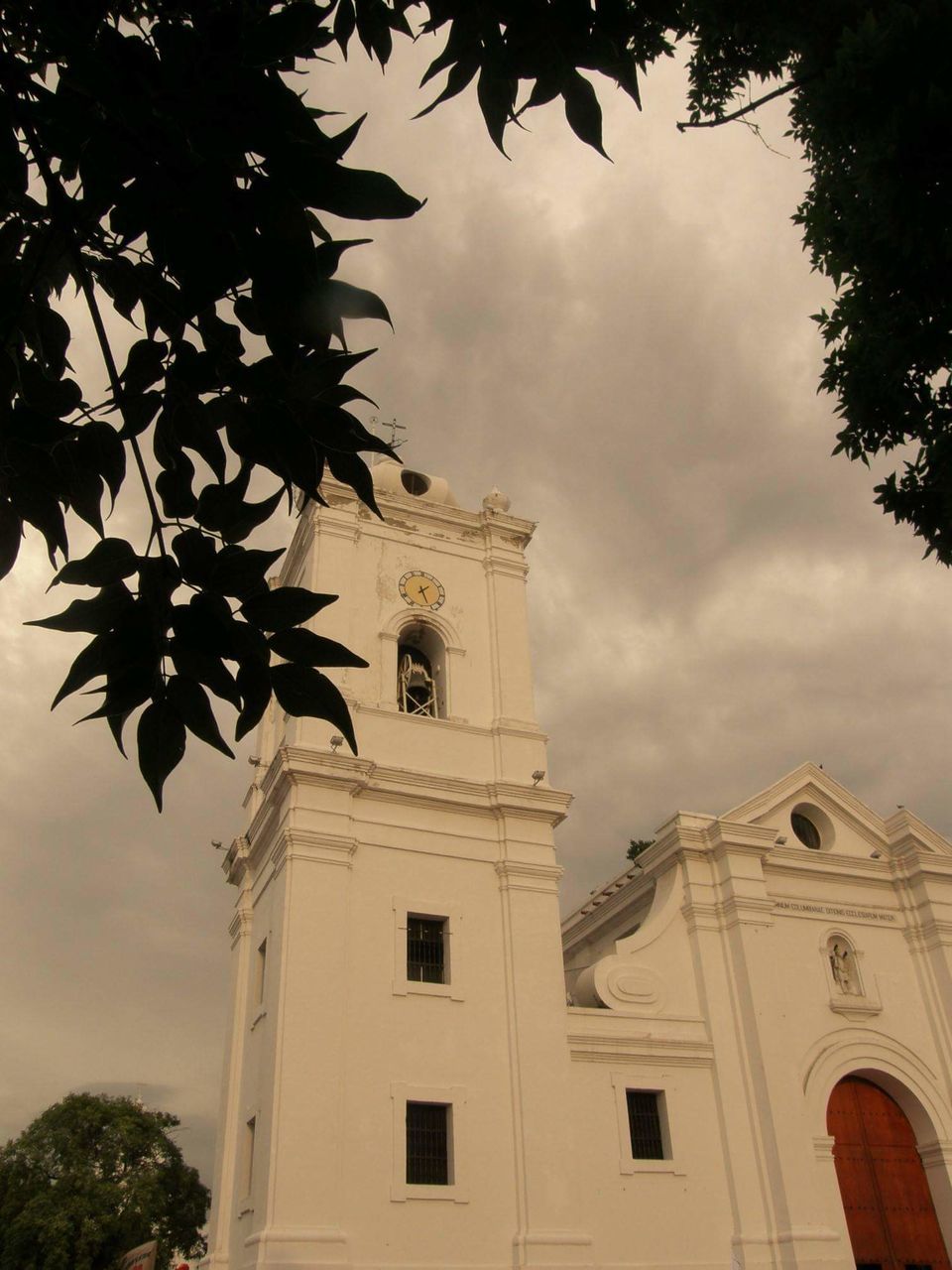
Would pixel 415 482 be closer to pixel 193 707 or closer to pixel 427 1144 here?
pixel 427 1144

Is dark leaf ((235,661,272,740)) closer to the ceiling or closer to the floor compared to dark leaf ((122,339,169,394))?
closer to the floor

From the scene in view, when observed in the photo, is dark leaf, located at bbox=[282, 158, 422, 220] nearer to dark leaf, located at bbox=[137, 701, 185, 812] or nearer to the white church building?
dark leaf, located at bbox=[137, 701, 185, 812]

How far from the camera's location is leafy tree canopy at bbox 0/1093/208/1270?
30.4m

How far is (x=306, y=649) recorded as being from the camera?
5.84ft

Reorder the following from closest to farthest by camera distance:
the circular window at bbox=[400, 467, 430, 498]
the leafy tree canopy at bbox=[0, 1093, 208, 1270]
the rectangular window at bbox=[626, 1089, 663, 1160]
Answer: the rectangular window at bbox=[626, 1089, 663, 1160], the circular window at bbox=[400, 467, 430, 498], the leafy tree canopy at bbox=[0, 1093, 208, 1270]

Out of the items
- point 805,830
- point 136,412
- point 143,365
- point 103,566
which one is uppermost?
point 805,830

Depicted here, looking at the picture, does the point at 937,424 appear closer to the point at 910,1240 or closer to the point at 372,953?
the point at 372,953

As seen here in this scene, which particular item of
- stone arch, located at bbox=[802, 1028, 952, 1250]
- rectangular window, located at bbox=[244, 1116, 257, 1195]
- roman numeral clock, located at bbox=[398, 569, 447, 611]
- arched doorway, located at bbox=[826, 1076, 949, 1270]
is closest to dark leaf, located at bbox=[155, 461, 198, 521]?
rectangular window, located at bbox=[244, 1116, 257, 1195]

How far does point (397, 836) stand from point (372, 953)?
1.81 m

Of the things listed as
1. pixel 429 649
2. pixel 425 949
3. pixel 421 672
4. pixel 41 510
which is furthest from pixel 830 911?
pixel 41 510

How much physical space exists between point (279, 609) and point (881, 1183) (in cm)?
1724

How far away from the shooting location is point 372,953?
558 inches

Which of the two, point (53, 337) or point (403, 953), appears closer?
point (53, 337)

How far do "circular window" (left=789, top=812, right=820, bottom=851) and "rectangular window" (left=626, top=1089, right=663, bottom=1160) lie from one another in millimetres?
5843
